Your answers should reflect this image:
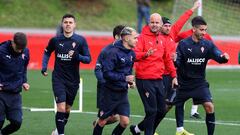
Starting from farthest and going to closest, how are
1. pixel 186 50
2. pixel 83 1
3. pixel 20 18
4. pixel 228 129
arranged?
pixel 83 1, pixel 20 18, pixel 228 129, pixel 186 50

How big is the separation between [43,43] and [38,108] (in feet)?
33.0

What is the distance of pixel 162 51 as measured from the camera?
1439cm

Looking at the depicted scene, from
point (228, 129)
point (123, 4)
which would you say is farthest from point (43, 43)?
point (123, 4)

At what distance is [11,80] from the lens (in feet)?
45.0

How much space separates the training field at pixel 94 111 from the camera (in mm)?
15984

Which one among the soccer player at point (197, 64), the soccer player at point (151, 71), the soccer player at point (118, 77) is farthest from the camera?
the soccer player at point (197, 64)

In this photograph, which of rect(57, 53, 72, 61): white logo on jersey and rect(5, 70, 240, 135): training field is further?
rect(5, 70, 240, 135): training field

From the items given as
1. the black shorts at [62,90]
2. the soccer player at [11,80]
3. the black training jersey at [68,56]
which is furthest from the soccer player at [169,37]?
the soccer player at [11,80]

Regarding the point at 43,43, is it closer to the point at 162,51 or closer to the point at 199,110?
the point at 199,110

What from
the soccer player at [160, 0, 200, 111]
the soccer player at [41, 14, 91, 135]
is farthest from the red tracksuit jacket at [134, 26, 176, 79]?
the soccer player at [41, 14, 91, 135]

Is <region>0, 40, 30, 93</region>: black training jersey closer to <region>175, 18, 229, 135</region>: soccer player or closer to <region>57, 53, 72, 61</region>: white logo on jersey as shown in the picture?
<region>57, 53, 72, 61</region>: white logo on jersey

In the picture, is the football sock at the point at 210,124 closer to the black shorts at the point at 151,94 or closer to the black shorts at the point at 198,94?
the black shorts at the point at 198,94

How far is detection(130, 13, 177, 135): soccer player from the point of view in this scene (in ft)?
46.2

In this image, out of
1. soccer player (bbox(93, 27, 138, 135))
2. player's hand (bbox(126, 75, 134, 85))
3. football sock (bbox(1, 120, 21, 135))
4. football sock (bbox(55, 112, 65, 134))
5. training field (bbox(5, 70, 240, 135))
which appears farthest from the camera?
training field (bbox(5, 70, 240, 135))
